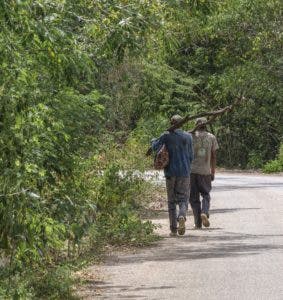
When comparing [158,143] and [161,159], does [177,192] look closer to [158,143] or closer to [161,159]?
[161,159]

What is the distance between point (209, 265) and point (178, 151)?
14.4 ft

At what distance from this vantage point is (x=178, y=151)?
18000 mm

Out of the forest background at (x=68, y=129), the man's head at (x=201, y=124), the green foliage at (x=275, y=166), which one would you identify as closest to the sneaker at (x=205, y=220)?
the forest background at (x=68, y=129)

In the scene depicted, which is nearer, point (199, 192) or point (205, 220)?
point (205, 220)

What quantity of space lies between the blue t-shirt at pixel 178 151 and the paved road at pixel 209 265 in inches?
41.0

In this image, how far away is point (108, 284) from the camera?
1262cm

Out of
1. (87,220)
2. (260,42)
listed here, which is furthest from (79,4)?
(260,42)

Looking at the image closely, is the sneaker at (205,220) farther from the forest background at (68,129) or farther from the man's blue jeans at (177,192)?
the forest background at (68,129)

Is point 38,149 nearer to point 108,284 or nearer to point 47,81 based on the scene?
point 47,81

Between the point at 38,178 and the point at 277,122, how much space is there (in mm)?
40413

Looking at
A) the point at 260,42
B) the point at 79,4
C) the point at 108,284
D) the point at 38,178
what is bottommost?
the point at 108,284

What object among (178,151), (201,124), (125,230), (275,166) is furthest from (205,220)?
(275,166)

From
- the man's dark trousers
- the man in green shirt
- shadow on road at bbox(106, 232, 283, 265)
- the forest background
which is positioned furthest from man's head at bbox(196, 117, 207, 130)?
shadow on road at bbox(106, 232, 283, 265)

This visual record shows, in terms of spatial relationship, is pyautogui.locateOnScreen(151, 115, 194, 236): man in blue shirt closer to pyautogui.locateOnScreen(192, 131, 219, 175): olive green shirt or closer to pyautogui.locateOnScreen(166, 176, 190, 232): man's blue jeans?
pyautogui.locateOnScreen(166, 176, 190, 232): man's blue jeans
